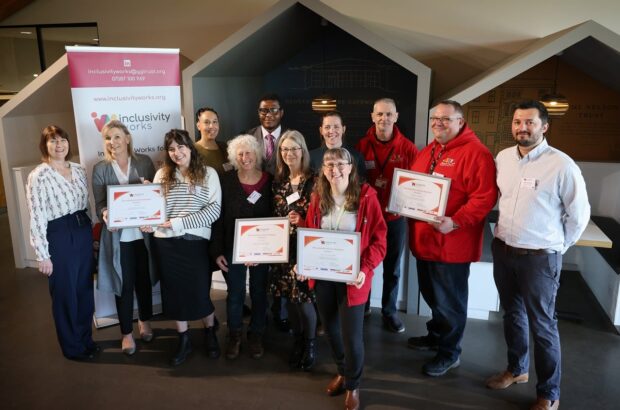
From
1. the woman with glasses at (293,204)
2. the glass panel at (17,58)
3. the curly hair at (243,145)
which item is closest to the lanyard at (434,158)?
the woman with glasses at (293,204)

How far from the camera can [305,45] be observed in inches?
244

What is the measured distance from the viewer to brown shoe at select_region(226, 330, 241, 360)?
12.0 feet

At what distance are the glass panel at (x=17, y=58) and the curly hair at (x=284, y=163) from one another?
6153 mm

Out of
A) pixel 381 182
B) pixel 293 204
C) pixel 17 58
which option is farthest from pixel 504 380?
pixel 17 58

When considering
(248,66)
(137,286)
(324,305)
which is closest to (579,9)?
(248,66)

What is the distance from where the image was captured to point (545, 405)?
2.96 metres

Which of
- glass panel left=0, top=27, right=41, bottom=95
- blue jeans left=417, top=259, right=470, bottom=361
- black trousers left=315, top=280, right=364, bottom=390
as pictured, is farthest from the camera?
glass panel left=0, top=27, right=41, bottom=95

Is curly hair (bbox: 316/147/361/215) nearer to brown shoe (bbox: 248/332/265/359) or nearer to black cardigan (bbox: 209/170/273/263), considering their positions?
black cardigan (bbox: 209/170/273/263)

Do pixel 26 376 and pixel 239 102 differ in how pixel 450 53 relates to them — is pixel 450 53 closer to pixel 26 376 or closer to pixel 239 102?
pixel 239 102

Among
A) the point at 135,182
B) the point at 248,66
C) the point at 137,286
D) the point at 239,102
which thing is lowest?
the point at 137,286

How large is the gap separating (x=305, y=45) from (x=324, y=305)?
13.7ft

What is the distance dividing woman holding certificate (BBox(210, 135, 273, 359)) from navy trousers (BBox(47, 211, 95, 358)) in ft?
3.14

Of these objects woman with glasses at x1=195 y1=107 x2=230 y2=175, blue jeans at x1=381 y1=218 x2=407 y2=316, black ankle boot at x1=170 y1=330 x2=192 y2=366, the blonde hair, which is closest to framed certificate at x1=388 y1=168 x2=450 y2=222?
blue jeans at x1=381 y1=218 x2=407 y2=316

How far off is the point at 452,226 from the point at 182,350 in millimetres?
2154
